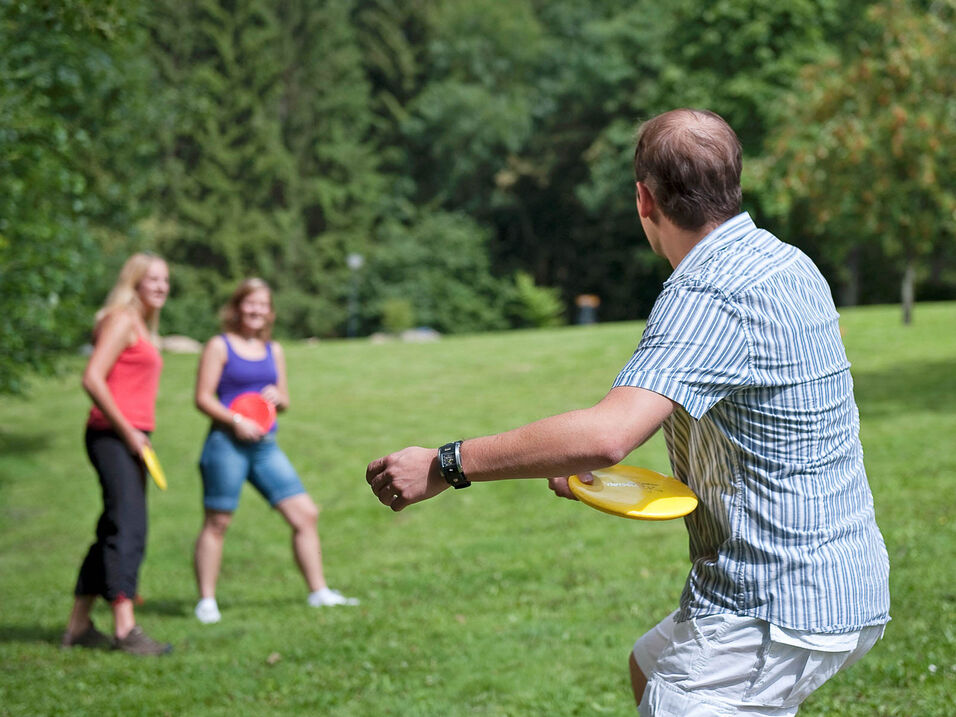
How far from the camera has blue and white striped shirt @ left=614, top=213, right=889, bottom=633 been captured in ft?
7.13

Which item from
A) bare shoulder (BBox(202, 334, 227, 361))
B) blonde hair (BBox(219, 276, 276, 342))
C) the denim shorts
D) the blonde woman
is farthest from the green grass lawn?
blonde hair (BBox(219, 276, 276, 342))

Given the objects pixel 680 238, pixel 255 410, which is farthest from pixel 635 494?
pixel 255 410

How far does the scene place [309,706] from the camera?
507cm

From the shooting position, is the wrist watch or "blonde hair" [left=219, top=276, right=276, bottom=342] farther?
"blonde hair" [left=219, top=276, right=276, bottom=342]

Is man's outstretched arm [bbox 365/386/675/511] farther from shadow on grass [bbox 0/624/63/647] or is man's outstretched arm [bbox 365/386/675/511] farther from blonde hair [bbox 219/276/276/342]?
shadow on grass [bbox 0/624/63/647]

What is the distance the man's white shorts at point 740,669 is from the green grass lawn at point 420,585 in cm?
240

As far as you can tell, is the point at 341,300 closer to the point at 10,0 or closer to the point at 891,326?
the point at 891,326

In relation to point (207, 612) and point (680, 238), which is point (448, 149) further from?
point (680, 238)

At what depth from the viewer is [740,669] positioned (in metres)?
2.33

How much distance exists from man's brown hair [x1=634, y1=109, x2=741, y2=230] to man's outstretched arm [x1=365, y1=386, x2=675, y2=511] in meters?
0.48

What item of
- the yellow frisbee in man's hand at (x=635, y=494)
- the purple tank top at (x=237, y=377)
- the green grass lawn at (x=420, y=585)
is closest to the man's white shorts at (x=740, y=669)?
the yellow frisbee in man's hand at (x=635, y=494)

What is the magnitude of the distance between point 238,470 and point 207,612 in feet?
3.22

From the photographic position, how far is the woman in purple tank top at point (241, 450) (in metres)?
6.84

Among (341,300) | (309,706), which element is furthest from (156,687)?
(341,300)
